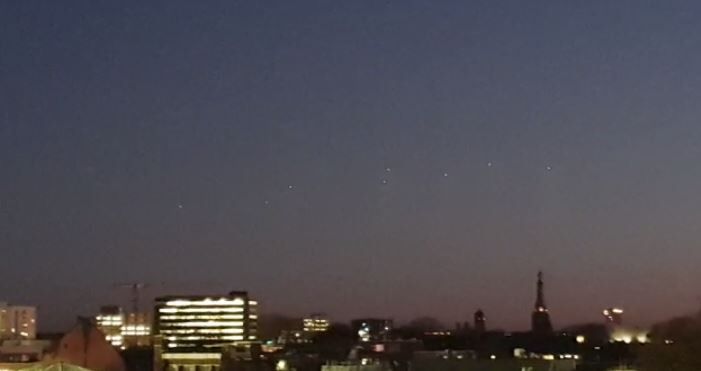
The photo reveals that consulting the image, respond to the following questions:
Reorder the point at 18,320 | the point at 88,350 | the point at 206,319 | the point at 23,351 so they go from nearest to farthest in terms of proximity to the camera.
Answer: the point at 88,350 < the point at 23,351 < the point at 18,320 < the point at 206,319

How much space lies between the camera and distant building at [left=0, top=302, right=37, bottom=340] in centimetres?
7288

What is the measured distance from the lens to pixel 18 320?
252 feet

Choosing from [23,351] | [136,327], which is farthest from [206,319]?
[23,351]

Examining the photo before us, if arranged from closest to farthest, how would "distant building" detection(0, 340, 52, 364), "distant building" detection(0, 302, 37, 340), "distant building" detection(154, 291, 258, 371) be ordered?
"distant building" detection(0, 340, 52, 364) < "distant building" detection(0, 302, 37, 340) < "distant building" detection(154, 291, 258, 371)

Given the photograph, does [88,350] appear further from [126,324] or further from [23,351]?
[126,324]

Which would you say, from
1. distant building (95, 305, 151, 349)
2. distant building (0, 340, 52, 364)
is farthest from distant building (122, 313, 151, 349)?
distant building (0, 340, 52, 364)

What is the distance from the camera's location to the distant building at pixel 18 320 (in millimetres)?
72875

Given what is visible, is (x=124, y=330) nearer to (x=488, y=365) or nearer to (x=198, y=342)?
(x=198, y=342)

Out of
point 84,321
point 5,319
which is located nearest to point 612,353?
point 84,321

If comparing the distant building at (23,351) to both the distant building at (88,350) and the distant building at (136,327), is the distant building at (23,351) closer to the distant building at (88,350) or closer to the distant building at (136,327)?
the distant building at (88,350)

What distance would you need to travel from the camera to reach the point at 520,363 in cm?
4294

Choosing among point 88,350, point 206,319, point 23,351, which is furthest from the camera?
point 206,319

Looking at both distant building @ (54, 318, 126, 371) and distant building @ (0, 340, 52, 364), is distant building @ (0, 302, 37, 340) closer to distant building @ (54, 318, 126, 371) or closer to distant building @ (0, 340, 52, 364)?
distant building @ (0, 340, 52, 364)

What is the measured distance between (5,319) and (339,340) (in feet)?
93.6
